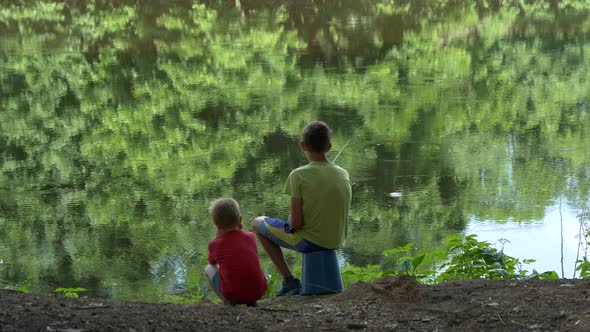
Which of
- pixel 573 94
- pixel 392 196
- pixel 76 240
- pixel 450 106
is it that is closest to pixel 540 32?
pixel 573 94

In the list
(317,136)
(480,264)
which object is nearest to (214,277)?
(317,136)

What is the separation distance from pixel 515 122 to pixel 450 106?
0.92 meters

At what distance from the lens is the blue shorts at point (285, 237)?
13.0 ft

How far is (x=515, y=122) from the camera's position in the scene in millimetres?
9711

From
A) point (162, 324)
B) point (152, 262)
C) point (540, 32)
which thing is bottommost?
point (152, 262)

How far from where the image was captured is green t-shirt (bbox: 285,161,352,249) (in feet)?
12.7

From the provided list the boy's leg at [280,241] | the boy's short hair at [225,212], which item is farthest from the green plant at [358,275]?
the boy's short hair at [225,212]

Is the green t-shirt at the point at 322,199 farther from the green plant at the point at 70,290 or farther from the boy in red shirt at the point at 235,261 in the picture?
the green plant at the point at 70,290

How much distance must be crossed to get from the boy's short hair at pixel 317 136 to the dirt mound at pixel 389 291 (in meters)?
0.60

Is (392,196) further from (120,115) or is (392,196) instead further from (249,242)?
(120,115)

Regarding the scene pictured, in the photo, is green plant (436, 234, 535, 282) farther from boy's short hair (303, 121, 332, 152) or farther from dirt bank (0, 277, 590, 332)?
boy's short hair (303, 121, 332, 152)

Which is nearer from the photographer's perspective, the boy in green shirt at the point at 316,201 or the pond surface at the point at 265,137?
the boy in green shirt at the point at 316,201

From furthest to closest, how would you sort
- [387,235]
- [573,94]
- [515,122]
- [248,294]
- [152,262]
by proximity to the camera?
[573,94] < [515,122] < [387,235] < [152,262] < [248,294]

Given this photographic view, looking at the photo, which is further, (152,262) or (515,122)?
(515,122)
